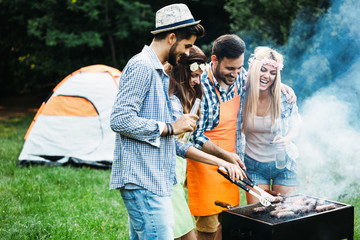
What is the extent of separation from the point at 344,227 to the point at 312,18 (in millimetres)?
4755

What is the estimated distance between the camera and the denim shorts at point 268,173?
313cm

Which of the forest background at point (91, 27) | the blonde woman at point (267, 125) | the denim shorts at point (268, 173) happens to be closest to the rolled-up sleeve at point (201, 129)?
the blonde woman at point (267, 125)

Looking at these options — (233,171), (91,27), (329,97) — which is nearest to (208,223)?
(233,171)

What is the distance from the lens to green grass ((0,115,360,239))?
12.3 feet

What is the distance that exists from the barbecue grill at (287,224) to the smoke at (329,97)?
1104 mm

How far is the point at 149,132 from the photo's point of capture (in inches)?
81.4

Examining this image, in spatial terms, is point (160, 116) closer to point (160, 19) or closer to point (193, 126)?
point (193, 126)

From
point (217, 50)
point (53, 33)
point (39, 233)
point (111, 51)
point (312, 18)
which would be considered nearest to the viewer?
point (217, 50)

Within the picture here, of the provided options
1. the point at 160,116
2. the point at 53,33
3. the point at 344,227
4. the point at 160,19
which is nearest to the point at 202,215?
the point at 344,227

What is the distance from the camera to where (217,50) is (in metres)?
3.05

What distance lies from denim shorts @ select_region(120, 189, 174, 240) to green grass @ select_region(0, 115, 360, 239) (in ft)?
5.79

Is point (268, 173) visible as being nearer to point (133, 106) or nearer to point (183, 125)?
point (183, 125)

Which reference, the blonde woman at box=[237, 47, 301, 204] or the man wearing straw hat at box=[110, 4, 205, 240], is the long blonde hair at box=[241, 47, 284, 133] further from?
the man wearing straw hat at box=[110, 4, 205, 240]

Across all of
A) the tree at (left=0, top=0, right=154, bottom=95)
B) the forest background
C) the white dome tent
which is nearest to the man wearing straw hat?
the white dome tent
